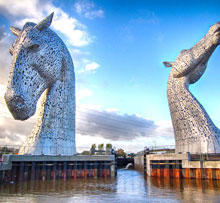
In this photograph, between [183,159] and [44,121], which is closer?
[183,159]

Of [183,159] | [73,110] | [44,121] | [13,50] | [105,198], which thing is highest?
[13,50]

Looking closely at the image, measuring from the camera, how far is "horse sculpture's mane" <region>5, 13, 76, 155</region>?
1547 centimetres

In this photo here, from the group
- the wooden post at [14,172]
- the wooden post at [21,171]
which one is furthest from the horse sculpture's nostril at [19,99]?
the wooden post at [14,172]

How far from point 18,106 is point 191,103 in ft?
43.9

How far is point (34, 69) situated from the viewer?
54.5ft

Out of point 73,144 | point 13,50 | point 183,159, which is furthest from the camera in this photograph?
point 73,144

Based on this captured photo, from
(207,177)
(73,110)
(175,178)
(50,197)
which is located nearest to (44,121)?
(73,110)

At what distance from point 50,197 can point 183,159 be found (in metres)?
9.73

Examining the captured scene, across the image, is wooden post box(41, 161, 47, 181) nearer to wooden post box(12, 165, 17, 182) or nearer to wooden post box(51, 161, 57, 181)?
wooden post box(51, 161, 57, 181)

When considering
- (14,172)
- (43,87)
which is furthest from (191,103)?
(14,172)

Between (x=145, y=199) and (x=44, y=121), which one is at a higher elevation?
(x=44, y=121)

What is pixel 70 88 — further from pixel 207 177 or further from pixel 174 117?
pixel 207 177

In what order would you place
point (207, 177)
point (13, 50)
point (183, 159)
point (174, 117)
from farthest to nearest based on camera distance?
point (174, 117)
point (13, 50)
point (183, 159)
point (207, 177)

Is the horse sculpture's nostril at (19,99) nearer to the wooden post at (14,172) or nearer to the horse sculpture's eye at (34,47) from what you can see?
the horse sculpture's eye at (34,47)
